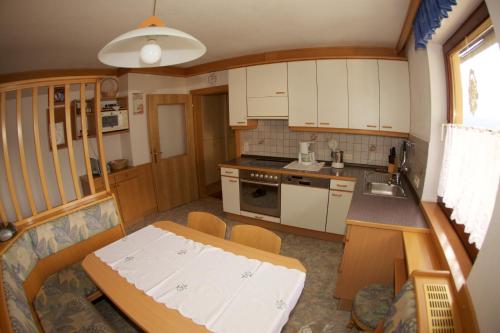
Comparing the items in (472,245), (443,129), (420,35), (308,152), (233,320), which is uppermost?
(420,35)

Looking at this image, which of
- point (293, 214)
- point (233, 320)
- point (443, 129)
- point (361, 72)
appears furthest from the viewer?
point (293, 214)

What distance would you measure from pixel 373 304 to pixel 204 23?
239 centimetres

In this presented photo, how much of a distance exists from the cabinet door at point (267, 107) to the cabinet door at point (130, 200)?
2.02 meters

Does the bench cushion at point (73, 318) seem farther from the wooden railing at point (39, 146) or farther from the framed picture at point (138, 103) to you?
the framed picture at point (138, 103)

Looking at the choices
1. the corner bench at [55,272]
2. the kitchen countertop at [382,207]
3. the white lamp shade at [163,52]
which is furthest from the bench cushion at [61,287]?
the kitchen countertop at [382,207]

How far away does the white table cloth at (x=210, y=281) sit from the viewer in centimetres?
116

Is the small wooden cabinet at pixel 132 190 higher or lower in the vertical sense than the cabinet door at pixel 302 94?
lower

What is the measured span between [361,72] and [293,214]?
184cm

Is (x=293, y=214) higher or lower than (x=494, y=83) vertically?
lower

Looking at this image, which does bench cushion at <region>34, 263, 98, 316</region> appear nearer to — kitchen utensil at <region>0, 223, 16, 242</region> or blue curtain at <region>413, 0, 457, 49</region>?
kitchen utensil at <region>0, 223, 16, 242</region>

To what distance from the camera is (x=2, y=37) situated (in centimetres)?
201

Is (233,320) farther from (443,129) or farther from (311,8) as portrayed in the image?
(311,8)

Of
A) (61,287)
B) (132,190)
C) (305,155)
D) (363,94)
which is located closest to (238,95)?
(305,155)

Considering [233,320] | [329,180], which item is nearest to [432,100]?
[329,180]
